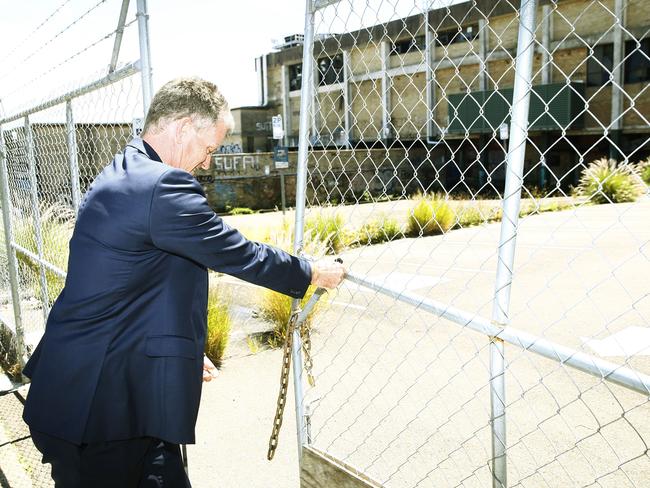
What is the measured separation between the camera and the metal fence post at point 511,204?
1.83 m

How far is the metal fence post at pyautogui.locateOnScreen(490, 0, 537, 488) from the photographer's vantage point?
1.83m

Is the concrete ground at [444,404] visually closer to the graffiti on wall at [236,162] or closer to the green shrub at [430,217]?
the green shrub at [430,217]

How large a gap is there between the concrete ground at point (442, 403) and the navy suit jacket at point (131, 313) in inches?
33.8

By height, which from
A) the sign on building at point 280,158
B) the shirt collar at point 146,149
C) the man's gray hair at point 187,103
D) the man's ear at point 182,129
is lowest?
the sign on building at point 280,158

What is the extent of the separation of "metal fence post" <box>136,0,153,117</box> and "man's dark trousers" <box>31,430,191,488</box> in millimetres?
1584

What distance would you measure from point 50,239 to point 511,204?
5445 mm

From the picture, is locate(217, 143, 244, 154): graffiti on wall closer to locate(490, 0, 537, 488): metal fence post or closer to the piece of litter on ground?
the piece of litter on ground

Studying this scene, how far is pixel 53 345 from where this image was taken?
227 cm

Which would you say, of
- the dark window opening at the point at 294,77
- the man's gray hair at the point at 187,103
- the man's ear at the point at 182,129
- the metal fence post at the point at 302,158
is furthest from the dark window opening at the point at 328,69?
the dark window opening at the point at 294,77

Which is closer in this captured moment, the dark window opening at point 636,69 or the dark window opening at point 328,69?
the dark window opening at point 328,69

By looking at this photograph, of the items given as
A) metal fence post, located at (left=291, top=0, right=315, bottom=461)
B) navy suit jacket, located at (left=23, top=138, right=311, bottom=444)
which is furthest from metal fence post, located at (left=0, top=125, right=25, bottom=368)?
navy suit jacket, located at (left=23, top=138, right=311, bottom=444)

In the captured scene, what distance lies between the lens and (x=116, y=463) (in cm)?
224

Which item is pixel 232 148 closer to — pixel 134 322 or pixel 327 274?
pixel 327 274

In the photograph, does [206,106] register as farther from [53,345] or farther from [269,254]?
[53,345]
